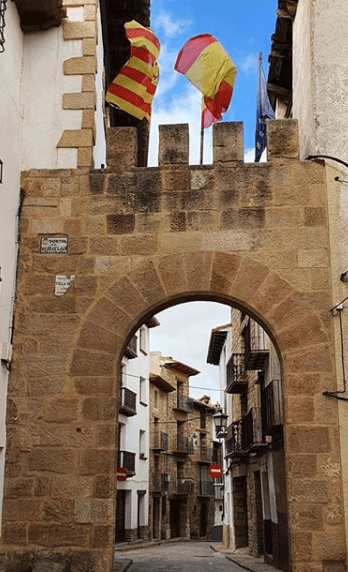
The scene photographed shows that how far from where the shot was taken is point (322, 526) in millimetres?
6438

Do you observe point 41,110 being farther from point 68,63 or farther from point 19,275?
point 19,275

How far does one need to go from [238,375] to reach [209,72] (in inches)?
429

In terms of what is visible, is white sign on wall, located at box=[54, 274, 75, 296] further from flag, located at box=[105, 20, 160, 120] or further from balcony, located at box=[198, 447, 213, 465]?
balcony, located at box=[198, 447, 213, 465]

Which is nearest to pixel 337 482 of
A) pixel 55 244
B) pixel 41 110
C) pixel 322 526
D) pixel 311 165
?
pixel 322 526

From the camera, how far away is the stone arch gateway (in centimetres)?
660

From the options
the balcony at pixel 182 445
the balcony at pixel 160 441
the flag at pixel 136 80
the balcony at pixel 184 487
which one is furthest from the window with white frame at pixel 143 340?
the flag at pixel 136 80

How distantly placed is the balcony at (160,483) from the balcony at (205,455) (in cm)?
703

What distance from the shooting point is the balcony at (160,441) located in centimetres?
2997

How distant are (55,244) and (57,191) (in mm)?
586

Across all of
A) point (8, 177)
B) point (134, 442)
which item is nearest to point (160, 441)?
point (134, 442)

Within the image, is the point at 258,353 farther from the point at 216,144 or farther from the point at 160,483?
the point at 160,483

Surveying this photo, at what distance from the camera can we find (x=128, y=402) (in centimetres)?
2288

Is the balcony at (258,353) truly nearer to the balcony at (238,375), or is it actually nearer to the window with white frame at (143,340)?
the balcony at (238,375)

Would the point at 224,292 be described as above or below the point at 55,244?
below
